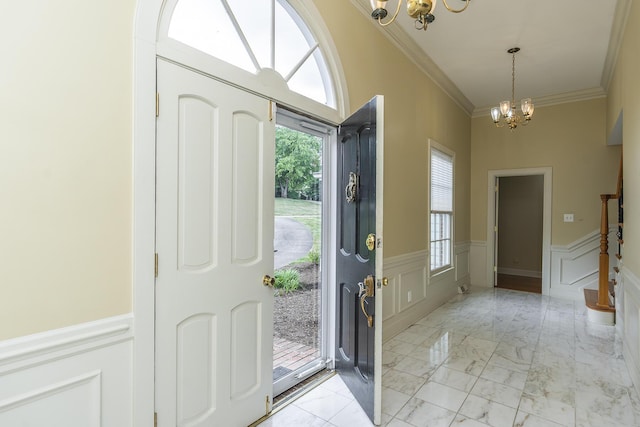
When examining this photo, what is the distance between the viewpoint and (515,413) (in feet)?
7.19

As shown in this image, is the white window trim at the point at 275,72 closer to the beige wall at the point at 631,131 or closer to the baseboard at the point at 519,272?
the beige wall at the point at 631,131

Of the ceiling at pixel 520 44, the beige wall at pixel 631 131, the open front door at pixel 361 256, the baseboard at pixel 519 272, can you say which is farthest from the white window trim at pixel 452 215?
the baseboard at pixel 519 272

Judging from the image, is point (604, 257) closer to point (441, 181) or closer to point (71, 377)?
point (441, 181)

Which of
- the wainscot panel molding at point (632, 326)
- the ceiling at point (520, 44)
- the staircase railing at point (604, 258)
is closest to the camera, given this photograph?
the wainscot panel molding at point (632, 326)

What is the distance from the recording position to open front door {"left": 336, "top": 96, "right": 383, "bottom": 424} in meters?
2.02

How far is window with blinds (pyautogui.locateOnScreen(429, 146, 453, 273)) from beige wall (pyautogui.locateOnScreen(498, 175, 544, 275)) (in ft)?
10.2

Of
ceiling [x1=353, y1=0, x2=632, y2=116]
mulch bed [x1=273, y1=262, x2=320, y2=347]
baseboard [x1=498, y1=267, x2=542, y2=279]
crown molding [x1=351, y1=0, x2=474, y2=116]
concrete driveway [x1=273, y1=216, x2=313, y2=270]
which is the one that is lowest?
baseboard [x1=498, y1=267, x2=542, y2=279]

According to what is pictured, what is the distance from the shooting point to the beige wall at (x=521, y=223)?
7094 millimetres

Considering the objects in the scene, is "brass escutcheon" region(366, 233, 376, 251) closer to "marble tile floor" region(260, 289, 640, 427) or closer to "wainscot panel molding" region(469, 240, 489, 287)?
"marble tile floor" region(260, 289, 640, 427)

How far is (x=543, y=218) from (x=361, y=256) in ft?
16.1

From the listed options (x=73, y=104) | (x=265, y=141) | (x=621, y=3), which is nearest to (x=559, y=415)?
(x=265, y=141)

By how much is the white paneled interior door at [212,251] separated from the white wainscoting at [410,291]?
64.4 inches

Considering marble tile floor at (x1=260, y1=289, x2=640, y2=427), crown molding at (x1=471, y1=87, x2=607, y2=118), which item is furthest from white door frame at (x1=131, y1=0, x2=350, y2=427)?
crown molding at (x1=471, y1=87, x2=607, y2=118)

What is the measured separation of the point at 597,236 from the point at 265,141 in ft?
17.8
